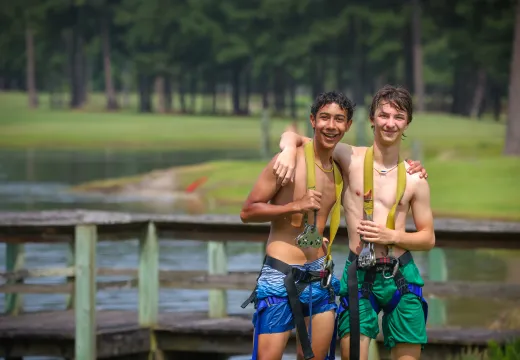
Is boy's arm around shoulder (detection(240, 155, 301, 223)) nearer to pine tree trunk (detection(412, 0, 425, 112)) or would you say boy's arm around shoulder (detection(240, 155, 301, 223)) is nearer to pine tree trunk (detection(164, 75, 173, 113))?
pine tree trunk (detection(412, 0, 425, 112))

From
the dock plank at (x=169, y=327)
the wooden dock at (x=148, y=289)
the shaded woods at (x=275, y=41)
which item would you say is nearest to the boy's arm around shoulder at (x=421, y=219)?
the wooden dock at (x=148, y=289)

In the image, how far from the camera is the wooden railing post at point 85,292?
10.6 meters

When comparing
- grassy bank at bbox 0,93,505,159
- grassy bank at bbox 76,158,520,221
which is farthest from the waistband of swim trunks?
grassy bank at bbox 0,93,505,159

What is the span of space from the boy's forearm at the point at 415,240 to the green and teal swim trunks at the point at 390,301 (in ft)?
0.31

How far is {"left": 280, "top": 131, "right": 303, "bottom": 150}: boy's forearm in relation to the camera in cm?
795

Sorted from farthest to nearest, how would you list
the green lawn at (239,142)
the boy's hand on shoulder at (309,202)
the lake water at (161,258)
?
the green lawn at (239,142) → the lake water at (161,258) → the boy's hand on shoulder at (309,202)

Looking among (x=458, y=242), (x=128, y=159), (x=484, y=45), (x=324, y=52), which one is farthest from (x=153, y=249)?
(x=324, y=52)

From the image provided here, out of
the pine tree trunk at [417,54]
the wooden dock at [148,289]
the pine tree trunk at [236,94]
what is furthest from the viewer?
the pine tree trunk at [236,94]

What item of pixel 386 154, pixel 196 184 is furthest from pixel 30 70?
pixel 386 154

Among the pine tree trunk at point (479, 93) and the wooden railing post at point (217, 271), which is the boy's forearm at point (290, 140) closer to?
the wooden railing post at point (217, 271)

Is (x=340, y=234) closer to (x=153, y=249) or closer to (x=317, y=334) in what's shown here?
(x=153, y=249)

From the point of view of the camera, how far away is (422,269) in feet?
67.7

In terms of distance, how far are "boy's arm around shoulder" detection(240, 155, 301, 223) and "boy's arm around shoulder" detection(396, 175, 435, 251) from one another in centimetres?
71

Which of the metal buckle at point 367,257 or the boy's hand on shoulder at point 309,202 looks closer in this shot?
the boy's hand on shoulder at point 309,202
